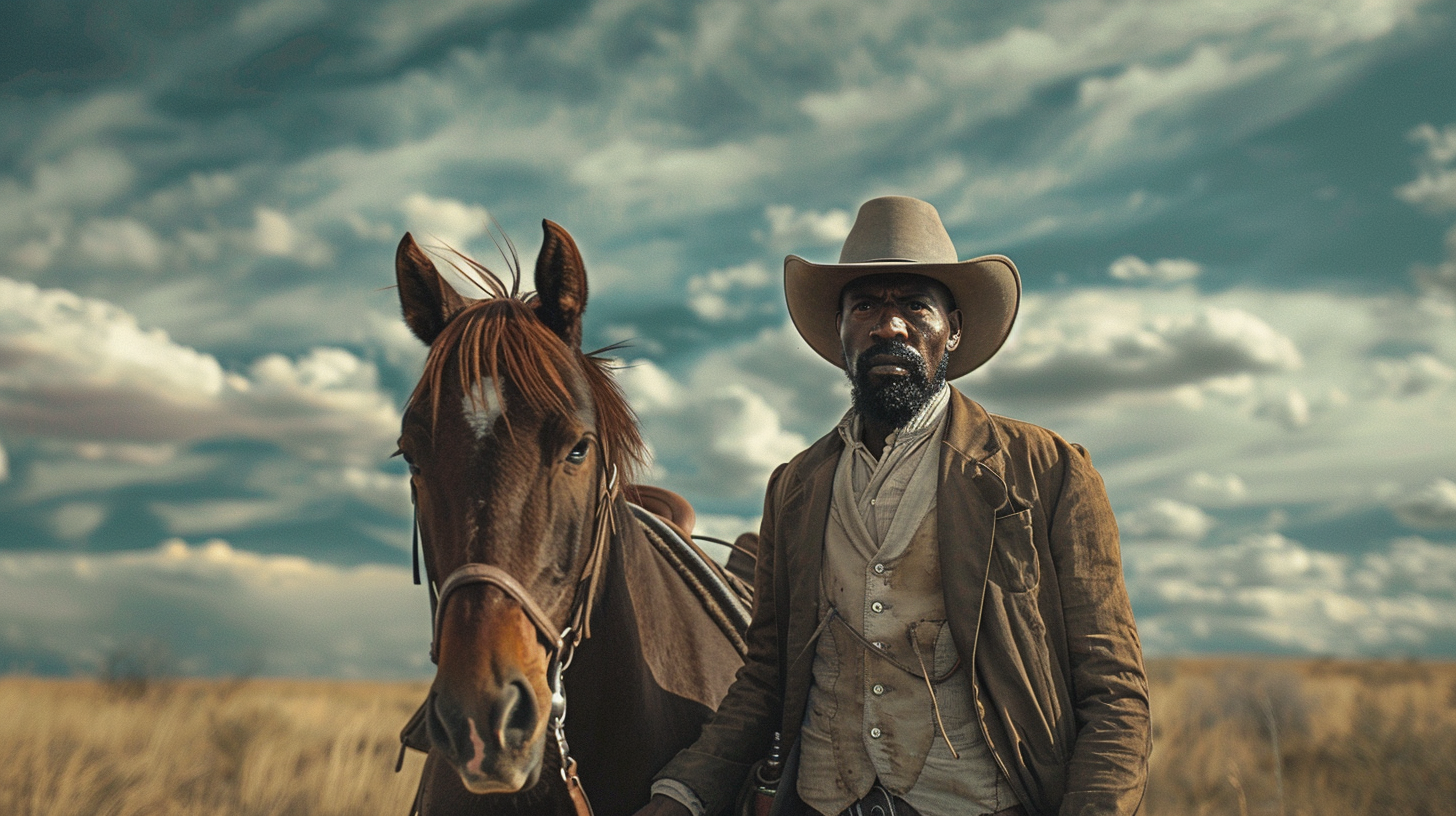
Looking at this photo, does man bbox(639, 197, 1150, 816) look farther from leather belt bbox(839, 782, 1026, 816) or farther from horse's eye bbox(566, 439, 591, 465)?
horse's eye bbox(566, 439, 591, 465)

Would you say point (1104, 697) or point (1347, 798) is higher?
point (1104, 697)

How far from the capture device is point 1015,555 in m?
2.54

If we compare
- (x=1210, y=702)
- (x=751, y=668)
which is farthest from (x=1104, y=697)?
(x=1210, y=702)

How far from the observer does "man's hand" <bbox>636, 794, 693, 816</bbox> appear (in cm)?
259

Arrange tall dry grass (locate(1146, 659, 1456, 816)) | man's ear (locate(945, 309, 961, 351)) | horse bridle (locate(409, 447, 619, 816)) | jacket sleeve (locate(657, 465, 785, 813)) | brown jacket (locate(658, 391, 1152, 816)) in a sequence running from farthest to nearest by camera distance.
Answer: tall dry grass (locate(1146, 659, 1456, 816)) < man's ear (locate(945, 309, 961, 351)) < jacket sleeve (locate(657, 465, 785, 813)) < brown jacket (locate(658, 391, 1152, 816)) < horse bridle (locate(409, 447, 619, 816))

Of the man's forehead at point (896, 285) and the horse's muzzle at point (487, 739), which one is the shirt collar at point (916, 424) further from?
the horse's muzzle at point (487, 739)

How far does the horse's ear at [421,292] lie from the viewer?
2889 millimetres

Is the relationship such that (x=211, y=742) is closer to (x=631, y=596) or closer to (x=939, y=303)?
(x=631, y=596)

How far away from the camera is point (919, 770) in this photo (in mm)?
2451

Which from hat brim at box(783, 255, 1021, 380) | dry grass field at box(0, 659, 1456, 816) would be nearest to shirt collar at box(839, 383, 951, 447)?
hat brim at box(783, 255, 1021, 380)

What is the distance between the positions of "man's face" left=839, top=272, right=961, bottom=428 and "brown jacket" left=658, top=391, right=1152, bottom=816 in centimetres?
15

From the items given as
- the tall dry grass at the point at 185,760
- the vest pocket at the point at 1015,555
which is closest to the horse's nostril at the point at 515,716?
the vest pocket at the point at 1015,555

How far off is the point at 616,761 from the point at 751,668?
1.64 ft

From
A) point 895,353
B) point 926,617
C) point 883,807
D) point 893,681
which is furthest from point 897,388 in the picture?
point 883,807
